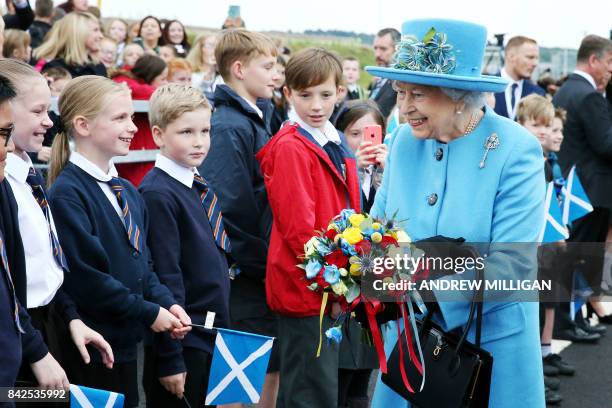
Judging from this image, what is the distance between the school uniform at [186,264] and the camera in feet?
13.5

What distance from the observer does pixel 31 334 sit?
3033 mm

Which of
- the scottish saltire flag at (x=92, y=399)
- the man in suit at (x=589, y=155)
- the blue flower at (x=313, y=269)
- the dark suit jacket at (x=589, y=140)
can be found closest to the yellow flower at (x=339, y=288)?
the blue flower at (x=313, y=269)

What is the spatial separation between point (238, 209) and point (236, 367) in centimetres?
106

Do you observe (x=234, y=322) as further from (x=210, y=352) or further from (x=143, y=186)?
(x=143, y=186)

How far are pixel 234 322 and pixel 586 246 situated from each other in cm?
456

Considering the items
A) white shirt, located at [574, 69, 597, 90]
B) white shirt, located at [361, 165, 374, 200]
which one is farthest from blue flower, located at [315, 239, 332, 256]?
white shirt, located at [574, 69, 597, 90]

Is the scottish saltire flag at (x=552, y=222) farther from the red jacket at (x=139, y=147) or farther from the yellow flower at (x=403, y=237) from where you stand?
the yellow flower at (x=403, y=237)

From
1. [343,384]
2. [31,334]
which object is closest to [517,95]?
[343,384]

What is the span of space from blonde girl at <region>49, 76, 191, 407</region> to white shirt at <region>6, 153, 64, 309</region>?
22 cm

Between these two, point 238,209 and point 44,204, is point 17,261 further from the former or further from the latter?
point 238,209

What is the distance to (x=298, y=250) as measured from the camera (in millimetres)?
4352

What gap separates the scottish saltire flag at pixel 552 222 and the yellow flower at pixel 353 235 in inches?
144

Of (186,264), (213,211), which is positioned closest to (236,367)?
(186,264)

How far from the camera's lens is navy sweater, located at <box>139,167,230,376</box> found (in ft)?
13.5
